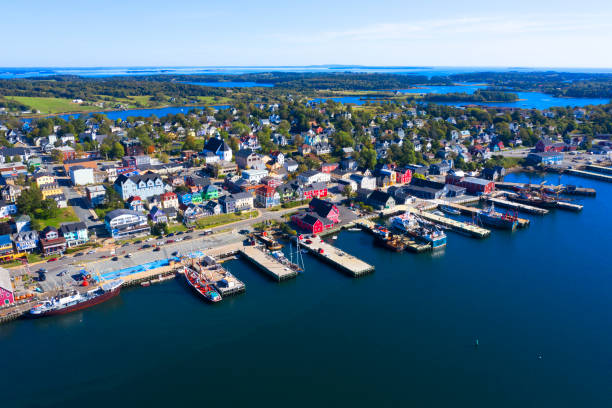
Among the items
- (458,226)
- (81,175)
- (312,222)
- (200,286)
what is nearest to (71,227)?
(200,286)

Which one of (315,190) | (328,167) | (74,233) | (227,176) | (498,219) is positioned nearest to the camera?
(74,233)

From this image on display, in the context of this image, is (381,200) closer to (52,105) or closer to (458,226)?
(458,226)

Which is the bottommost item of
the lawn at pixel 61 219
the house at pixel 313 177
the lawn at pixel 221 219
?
the lawn at pixel 221 219

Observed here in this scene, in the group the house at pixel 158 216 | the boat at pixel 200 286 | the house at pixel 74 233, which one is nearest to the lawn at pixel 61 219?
the house at pixel 74 233

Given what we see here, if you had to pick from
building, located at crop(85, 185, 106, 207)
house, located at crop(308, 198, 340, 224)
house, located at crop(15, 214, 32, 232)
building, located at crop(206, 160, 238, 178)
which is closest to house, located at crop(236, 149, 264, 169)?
building, located at crop(206, 160, 238, 178)

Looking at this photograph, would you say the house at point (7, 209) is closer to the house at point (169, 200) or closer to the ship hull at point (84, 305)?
the house at point (169, 200)

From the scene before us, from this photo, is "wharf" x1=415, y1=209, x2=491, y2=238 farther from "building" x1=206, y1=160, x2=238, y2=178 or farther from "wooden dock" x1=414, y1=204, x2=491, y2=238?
"building" x1=206, y1=160, x2=238, y2=178

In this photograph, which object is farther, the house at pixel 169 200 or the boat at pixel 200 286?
the house at pixel 169 200
